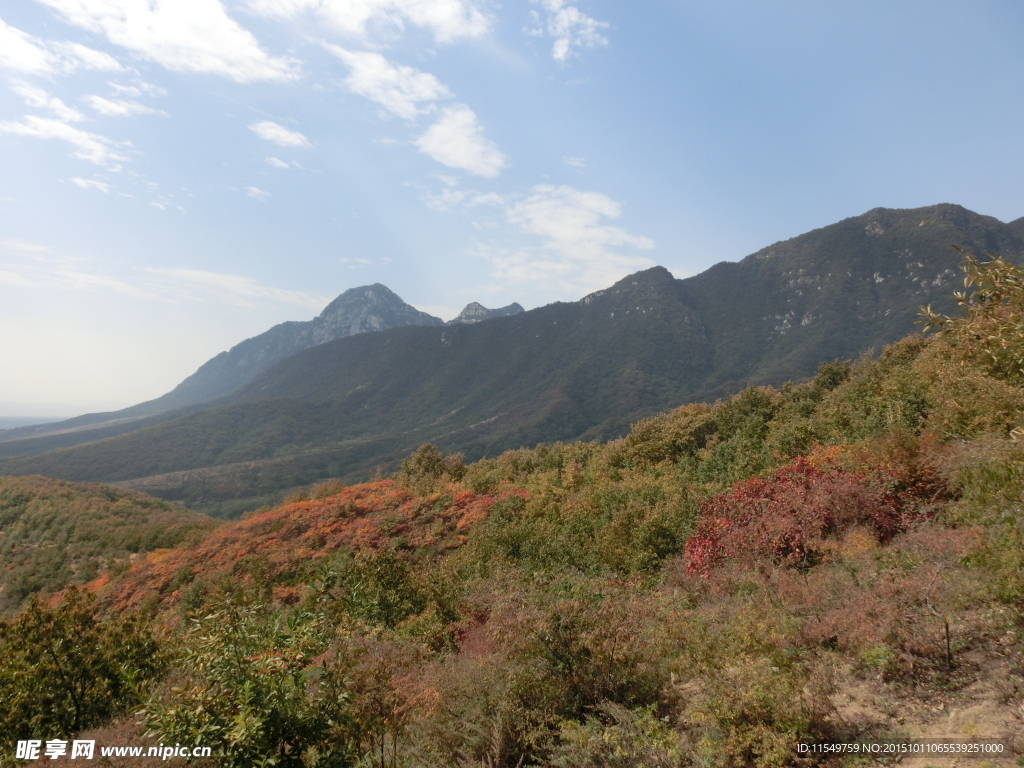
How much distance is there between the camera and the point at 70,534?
21250 mm

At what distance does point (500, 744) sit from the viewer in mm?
4176

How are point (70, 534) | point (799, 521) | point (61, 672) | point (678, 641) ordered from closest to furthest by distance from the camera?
point (61, 672) → point (678, 641) → point (799, 521) → point (70, 534)

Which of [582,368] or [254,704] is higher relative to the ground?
[582,368]

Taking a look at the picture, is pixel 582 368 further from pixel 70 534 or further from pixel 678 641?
pixel 678 641

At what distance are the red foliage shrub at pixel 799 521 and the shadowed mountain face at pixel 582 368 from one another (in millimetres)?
64673

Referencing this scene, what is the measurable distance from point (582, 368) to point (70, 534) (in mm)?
98854

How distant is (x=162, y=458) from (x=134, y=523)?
7743cm

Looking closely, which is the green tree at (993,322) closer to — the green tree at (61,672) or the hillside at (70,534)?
the green tree at (61,672)

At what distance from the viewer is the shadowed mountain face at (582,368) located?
78.8 metres

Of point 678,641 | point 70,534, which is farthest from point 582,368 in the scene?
point 678,641

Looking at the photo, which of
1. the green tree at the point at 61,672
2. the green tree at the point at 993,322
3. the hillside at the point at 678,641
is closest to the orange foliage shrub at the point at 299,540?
the hillside at the point at 678,641

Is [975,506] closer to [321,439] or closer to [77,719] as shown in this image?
[77,719]

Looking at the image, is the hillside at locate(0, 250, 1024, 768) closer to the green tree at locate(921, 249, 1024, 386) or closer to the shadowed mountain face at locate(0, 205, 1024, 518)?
the green tree at locate(921, 249, 1024, 386)

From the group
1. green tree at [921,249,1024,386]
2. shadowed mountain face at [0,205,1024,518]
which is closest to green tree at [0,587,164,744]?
green tree at [921,249,1024,386]
